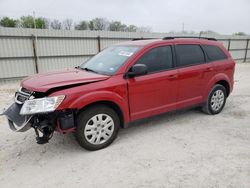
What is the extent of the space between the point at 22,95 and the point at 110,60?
5.34ft

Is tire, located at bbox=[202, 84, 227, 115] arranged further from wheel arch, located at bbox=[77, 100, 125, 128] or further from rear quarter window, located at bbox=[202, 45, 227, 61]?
wheel arch, located at bbox=[77, 100, 125, 128]

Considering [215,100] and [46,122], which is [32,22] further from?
[46,122]

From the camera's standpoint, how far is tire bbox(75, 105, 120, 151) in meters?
3.18

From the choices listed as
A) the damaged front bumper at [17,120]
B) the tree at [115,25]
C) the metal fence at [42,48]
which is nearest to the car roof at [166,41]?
the damaged front bumper at [17,120]

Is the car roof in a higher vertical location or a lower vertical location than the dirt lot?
higher

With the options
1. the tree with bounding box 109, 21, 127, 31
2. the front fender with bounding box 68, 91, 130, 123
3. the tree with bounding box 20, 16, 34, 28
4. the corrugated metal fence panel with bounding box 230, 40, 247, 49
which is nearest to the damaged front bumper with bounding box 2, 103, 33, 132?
the front fender with bounding box 68, 91, 130, 123

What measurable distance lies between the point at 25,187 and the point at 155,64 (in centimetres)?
279

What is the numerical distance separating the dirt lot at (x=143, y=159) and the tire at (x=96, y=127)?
0.49 feet

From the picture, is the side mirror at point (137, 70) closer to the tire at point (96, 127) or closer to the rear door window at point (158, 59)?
the rear door window at point (158, 59)

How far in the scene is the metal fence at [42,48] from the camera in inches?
→ 380

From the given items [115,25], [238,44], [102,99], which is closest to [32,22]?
[115,25]

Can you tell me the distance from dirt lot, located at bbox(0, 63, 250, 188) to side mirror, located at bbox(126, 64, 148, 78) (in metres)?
1.18

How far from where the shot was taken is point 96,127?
3.31 meters

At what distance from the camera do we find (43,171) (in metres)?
2.89
